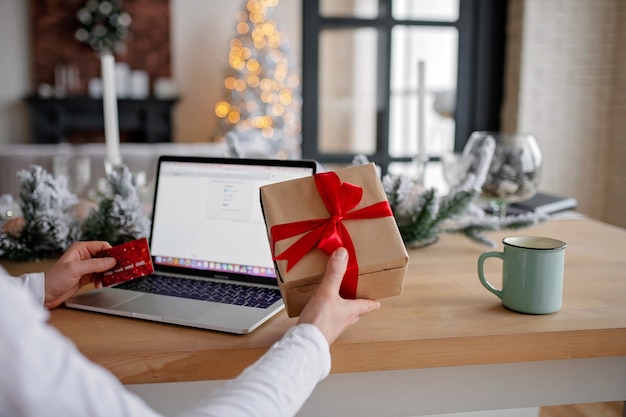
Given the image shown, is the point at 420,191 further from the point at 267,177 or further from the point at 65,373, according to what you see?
the point at 65,373

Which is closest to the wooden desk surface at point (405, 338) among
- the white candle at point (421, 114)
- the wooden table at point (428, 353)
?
the wooden table at point (428, 353)

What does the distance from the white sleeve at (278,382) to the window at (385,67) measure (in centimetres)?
262

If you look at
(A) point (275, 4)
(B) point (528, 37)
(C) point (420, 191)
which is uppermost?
(A) point (275, 4)

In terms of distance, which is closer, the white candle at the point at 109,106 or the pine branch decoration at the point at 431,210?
the pine branch decoration at the point at 431,210

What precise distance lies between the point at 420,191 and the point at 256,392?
2.51ft

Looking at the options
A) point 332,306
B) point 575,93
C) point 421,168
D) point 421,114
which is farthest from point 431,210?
point 575,93

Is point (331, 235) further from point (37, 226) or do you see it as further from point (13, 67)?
point (13, 67)

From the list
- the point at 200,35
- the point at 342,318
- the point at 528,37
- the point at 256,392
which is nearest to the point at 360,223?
the point at 342,318

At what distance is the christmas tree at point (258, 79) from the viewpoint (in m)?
6.70

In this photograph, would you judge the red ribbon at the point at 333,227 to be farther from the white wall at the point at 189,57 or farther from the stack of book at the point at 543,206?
the white wall at the point at 189,57

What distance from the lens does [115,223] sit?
1.23 m

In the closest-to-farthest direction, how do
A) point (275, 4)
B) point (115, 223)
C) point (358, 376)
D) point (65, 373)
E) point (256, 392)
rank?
point (65, 373)
point (256, 392)
point (358, 376)
point (115, 223)
point (275, 4)

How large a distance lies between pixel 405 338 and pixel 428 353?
4 cm

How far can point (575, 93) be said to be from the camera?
11.6 feet
